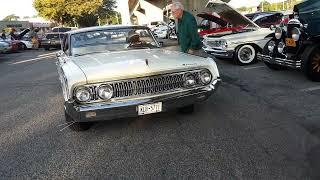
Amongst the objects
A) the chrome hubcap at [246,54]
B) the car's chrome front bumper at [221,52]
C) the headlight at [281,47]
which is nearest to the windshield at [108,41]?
the headlight at [281,47]

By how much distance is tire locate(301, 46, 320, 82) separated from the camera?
24.3 ft

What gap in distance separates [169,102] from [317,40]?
13.3 feet

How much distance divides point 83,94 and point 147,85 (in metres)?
0.83

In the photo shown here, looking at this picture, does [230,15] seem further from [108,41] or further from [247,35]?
[108,41]

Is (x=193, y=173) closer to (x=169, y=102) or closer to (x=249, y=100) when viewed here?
(x=169, y=102)

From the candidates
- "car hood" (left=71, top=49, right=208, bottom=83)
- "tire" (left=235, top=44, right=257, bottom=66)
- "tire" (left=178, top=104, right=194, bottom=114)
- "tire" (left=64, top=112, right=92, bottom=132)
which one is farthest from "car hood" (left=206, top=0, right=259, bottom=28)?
"tire" (left=64, top=112, right=92, bottom=132)

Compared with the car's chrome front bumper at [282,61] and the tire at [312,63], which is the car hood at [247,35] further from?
the tire at [312,63]

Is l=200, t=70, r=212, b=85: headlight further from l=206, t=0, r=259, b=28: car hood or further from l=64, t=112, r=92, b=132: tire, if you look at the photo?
l=206, t=0, r=259, b=28: car hood

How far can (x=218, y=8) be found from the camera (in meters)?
11.9

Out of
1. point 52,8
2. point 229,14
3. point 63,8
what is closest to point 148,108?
point 229,14

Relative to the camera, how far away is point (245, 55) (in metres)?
11.1

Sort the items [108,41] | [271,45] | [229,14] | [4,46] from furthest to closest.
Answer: [4,46] → [229,14] → [271,45] → [108,41]

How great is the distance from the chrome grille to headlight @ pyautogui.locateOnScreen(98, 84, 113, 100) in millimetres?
52

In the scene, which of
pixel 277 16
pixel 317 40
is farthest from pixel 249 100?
pixel 277 16
